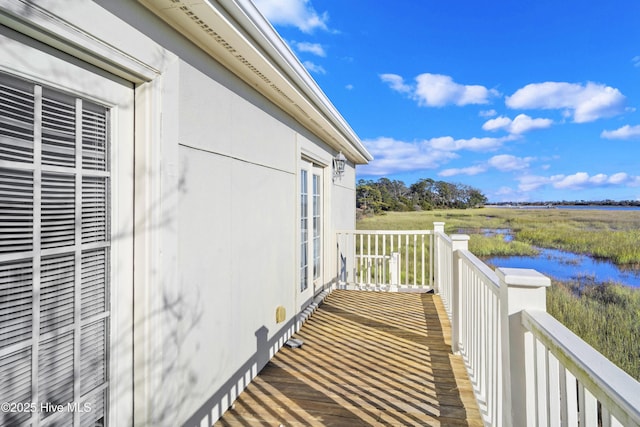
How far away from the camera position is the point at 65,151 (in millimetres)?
1339

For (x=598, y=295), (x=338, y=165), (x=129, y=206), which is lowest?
(x=598, y=295)

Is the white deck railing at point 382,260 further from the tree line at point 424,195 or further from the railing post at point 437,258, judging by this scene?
the tree line at point 424,195

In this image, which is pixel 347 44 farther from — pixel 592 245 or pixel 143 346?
pixel 143 346

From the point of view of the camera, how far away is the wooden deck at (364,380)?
228 centimetres

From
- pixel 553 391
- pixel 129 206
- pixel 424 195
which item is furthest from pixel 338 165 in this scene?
pixel 424 195

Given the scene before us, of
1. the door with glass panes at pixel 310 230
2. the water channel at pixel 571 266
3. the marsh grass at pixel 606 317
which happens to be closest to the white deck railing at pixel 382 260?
the door with glass panes at pixel 310 230

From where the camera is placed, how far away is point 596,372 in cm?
79

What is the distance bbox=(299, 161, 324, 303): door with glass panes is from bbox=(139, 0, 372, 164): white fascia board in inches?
40.3

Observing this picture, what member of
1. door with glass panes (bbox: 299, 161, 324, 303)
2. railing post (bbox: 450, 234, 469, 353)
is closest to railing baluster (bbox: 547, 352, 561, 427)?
railing post (bbox: 450, 234, 469, 353)

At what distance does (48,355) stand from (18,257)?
398 millimetres

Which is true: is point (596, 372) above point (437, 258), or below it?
above

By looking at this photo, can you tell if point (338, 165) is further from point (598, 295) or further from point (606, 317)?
point (598, 295)

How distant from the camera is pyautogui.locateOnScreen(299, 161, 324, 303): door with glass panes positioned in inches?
174

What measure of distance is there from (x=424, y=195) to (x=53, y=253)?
41782 mm
